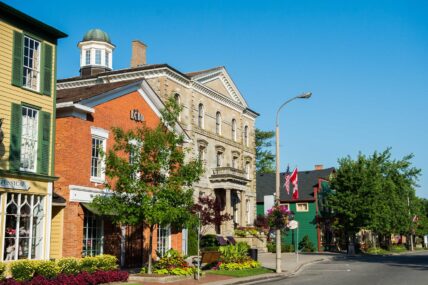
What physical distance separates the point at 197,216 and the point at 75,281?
239 inches

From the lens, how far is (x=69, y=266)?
1747 cm

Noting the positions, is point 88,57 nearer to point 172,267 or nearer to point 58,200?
point 58,200

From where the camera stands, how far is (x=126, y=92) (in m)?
24.2

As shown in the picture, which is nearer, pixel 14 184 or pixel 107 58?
pixel 14 184

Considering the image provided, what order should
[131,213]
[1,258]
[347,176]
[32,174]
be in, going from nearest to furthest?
[1,258]
[32,174]
[131,213]
[347,176]

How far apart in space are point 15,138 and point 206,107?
1046 inches

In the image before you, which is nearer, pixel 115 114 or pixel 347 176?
pixel 115 114

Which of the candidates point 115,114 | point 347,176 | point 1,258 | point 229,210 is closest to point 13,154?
point 1,258

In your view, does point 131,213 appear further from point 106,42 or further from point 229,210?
point 106,42

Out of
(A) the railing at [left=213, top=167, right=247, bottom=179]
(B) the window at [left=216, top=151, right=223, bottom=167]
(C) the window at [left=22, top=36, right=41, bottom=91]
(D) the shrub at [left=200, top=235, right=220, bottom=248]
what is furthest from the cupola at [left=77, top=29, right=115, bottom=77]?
(C) the window at [left=22, top=36, right=41, bottom=91]

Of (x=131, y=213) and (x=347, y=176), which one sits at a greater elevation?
(x=347, y=176)

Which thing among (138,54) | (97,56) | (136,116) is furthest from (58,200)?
(138,54)

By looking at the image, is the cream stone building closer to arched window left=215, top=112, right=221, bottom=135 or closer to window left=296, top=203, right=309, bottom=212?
arched window left=215, top=112, right=221, bottom=135

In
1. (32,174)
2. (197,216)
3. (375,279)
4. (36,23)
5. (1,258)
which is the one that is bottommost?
(375,279)
